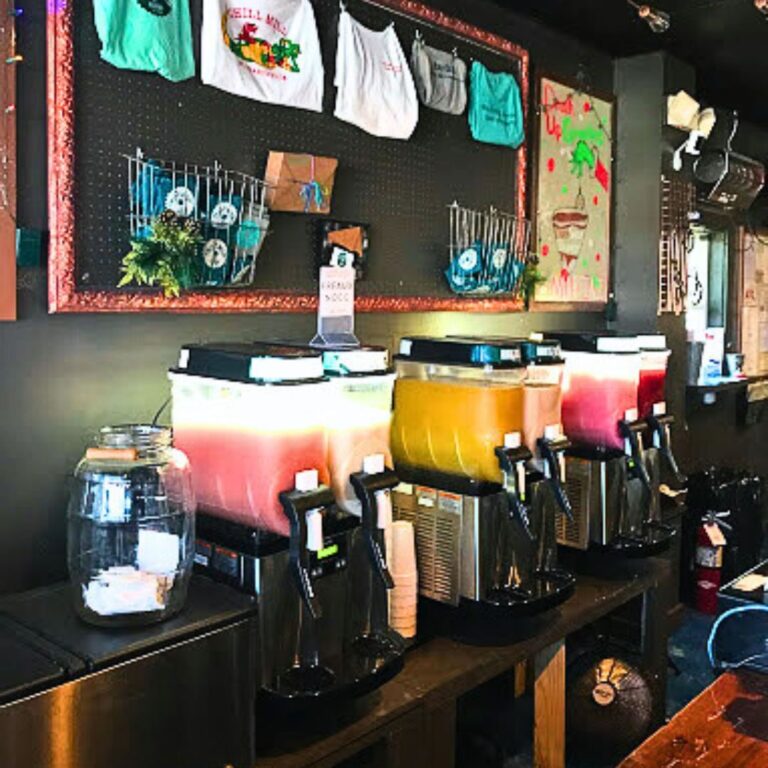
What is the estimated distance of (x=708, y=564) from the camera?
15.3 feet

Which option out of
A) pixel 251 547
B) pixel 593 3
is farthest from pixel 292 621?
pixel 593 3

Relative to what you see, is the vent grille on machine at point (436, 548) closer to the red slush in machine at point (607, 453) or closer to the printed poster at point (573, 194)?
the red slush in machine at point (607, 453)

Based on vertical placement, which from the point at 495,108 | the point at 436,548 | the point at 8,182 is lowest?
the point at 436,548

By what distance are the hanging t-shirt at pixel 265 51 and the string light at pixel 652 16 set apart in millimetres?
1369

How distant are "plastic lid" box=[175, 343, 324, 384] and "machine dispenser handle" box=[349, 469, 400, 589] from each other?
260mm

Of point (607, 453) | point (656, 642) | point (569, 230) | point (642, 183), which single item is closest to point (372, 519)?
point (607, 453)

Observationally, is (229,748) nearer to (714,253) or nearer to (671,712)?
(671,712)

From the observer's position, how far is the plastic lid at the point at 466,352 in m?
2.42

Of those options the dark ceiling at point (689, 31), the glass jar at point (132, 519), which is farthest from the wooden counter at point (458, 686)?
the dark ceiling at point (689, 31)

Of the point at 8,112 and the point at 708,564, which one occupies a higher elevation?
the point at 8,112

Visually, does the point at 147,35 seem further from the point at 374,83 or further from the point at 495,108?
the point at 495,108

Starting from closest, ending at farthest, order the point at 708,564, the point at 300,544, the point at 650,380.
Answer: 1. the point at 300,544
2. the point at 650,380
3. the point at 708,564

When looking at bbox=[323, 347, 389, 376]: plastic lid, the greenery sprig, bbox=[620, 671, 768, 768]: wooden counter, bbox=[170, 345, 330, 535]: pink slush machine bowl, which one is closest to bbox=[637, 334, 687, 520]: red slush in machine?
bbox=[620, 671, 768, 768]: wooden counter

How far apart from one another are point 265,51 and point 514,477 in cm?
135
